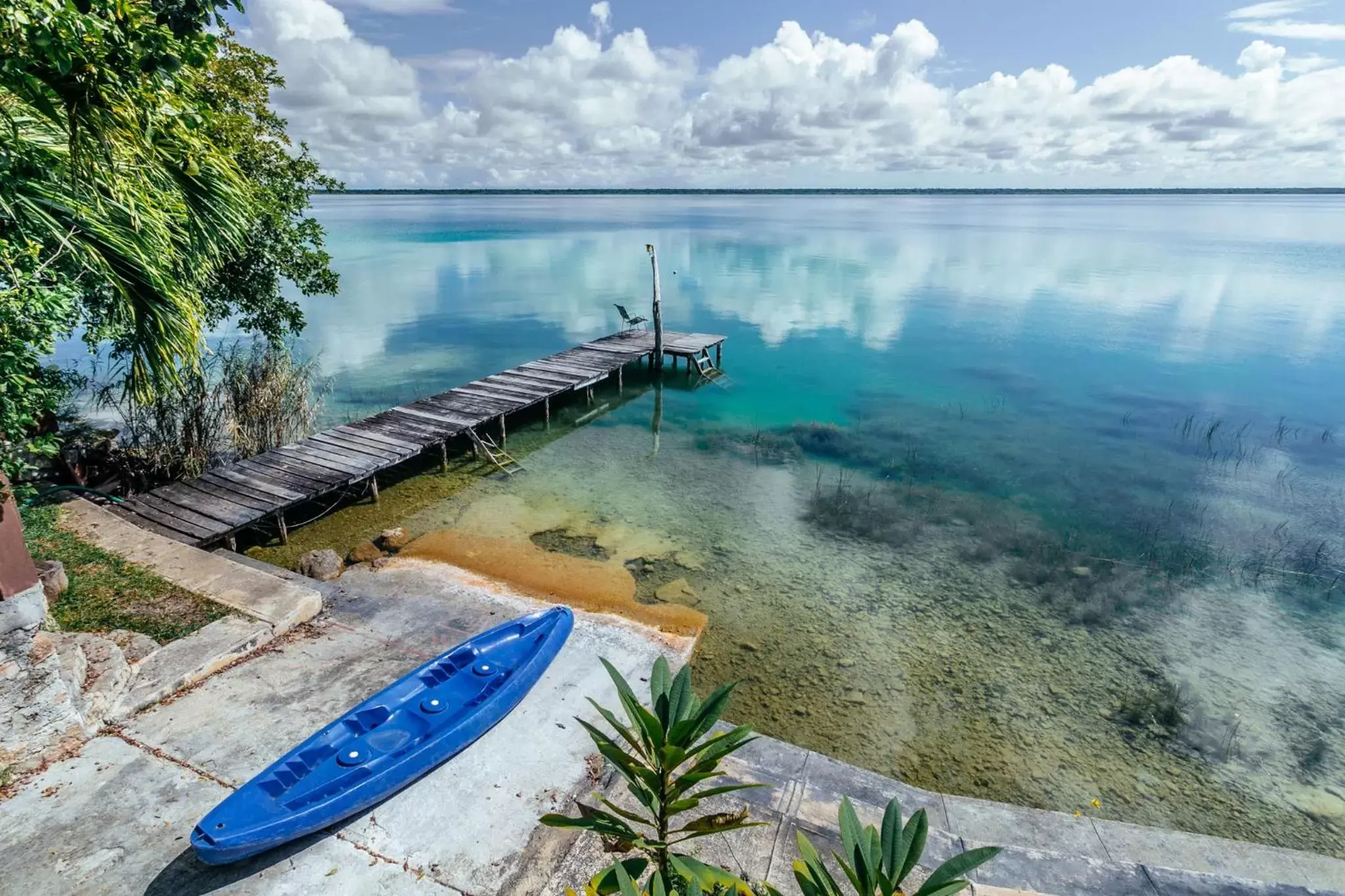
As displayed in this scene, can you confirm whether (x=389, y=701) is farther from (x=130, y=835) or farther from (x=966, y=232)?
(x=966, y=232)

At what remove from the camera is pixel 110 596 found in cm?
788

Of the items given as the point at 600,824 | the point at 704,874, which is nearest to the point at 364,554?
the point at 600,824

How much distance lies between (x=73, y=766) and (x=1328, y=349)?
3874 centimetres

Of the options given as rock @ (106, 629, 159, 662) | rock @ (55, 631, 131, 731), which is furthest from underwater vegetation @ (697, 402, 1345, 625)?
rock @ (55, 631, 131, 731)

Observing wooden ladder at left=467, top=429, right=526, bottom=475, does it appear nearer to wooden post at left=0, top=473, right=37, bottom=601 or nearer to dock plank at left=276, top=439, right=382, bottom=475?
dock plank at left=276, top=439, right=382, bottom=475

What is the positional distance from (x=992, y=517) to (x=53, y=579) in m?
14.8

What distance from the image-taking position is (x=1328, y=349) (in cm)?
2762

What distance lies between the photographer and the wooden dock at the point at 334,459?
432 inches

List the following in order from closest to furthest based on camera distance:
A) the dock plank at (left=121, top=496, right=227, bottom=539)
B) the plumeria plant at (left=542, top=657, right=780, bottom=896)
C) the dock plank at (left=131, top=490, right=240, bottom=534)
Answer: the plumeria plant at (left=542, top=657, right=780, bottom=896) < the dock plank at (left=121, top=496, right=227, bottom=539) < the dock plank at (left=131, top=490, right=240, bottom=534)

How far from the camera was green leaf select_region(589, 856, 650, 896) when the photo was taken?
2623mm

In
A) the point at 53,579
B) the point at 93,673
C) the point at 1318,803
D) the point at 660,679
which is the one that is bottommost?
the point at 1318,803

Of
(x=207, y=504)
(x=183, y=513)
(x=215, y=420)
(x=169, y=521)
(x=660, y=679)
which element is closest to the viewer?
(x=660, y=679)

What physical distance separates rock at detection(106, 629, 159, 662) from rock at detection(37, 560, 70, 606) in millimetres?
932

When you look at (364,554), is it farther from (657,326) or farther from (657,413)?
(657,326)
